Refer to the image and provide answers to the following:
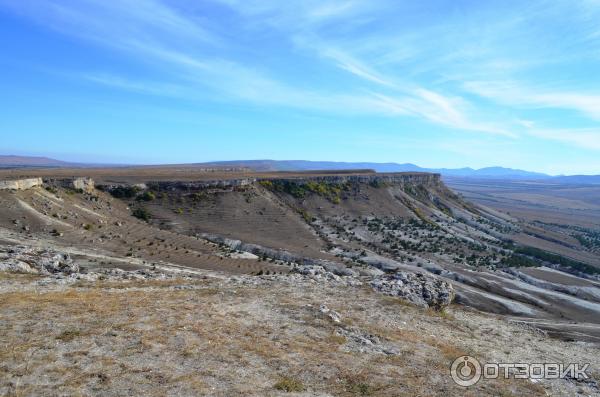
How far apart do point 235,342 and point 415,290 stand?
50.4 feet

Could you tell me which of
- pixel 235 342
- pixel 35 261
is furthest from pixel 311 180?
pixel 235 342

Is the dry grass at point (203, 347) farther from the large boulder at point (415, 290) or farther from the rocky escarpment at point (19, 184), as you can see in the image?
the rocky escarpment at point (19, 184)

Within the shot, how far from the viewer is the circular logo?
47.3 ft

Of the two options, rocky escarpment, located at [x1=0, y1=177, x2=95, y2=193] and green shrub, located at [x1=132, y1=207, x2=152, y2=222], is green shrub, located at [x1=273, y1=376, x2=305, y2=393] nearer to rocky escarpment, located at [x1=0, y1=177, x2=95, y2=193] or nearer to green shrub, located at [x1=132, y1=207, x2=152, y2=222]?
rocky escarpment, located at [x1=0, y1=177, x2=95, y2=193]

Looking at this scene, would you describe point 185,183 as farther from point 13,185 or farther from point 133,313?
point 133,313

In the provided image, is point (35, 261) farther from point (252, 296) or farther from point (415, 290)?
point (415, 290)

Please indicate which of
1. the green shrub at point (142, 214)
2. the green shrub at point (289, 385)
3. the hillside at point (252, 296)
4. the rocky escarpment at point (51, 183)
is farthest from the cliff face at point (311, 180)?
the green shrub at point (289, 385)

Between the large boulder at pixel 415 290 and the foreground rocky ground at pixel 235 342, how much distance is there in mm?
1650

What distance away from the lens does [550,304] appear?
3831cm

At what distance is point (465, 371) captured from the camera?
50.4 feet

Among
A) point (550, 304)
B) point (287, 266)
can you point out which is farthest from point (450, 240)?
point (287, 266)

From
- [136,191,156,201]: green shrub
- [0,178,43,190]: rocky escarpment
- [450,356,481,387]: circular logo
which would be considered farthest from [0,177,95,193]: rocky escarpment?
[450,356,481,387]: circular logo

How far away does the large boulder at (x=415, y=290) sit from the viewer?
2594cm

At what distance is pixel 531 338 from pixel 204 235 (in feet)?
103
